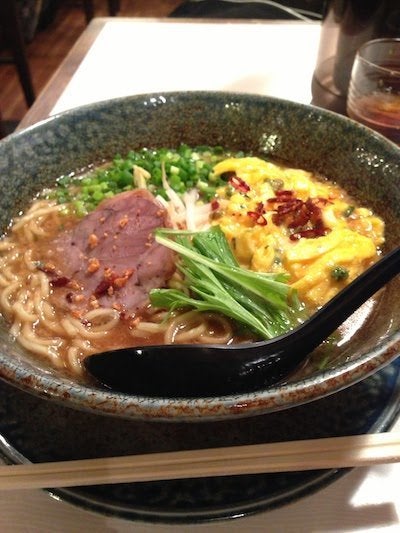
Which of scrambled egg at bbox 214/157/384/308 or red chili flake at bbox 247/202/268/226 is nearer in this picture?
scrambled egg at bbox 214/157/384/308

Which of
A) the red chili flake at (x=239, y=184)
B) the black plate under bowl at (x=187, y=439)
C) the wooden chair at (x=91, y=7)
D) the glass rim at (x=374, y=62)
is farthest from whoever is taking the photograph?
the wooden chair at (x=91, y=7)

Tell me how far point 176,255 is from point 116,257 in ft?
0.61

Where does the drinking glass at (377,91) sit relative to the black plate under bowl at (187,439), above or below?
above

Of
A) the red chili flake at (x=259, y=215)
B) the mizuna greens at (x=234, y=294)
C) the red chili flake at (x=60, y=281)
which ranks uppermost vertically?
the red chili flake at (x=259, y=215)

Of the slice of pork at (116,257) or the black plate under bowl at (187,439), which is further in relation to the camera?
the slice of pork at (116,257)

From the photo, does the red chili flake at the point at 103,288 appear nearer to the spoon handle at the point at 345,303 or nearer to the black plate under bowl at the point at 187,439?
the black plate under bowl at the point at 187,439

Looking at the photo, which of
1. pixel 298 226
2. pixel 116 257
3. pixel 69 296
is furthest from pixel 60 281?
pixel 298 226

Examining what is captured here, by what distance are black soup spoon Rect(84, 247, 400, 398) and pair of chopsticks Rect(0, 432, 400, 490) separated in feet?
0.39

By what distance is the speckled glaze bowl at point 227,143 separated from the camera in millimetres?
1393

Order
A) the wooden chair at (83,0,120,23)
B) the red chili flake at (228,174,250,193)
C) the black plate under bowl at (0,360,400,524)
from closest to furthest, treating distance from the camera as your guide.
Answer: the black plate under bowl at (0,360,400,524) < the red chili flake at (228,174,250,193) < the wooden chair at (83,0,120,23)

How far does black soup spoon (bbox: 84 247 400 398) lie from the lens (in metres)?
1.05

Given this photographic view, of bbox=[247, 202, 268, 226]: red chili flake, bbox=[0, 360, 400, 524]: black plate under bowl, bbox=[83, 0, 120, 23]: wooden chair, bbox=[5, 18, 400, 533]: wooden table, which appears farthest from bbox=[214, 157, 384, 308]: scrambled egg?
bbox=[83, 0, 120, 23]: wooden chair

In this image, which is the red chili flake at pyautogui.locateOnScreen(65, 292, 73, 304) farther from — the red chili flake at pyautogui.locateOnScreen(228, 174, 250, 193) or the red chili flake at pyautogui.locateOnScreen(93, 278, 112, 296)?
the red chili flake at pyautogui.locateOnScreen(228, 174, 250, 193)

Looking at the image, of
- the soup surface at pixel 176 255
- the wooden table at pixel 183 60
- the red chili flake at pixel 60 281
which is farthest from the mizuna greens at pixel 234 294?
the wooden table at pixel 183 60
